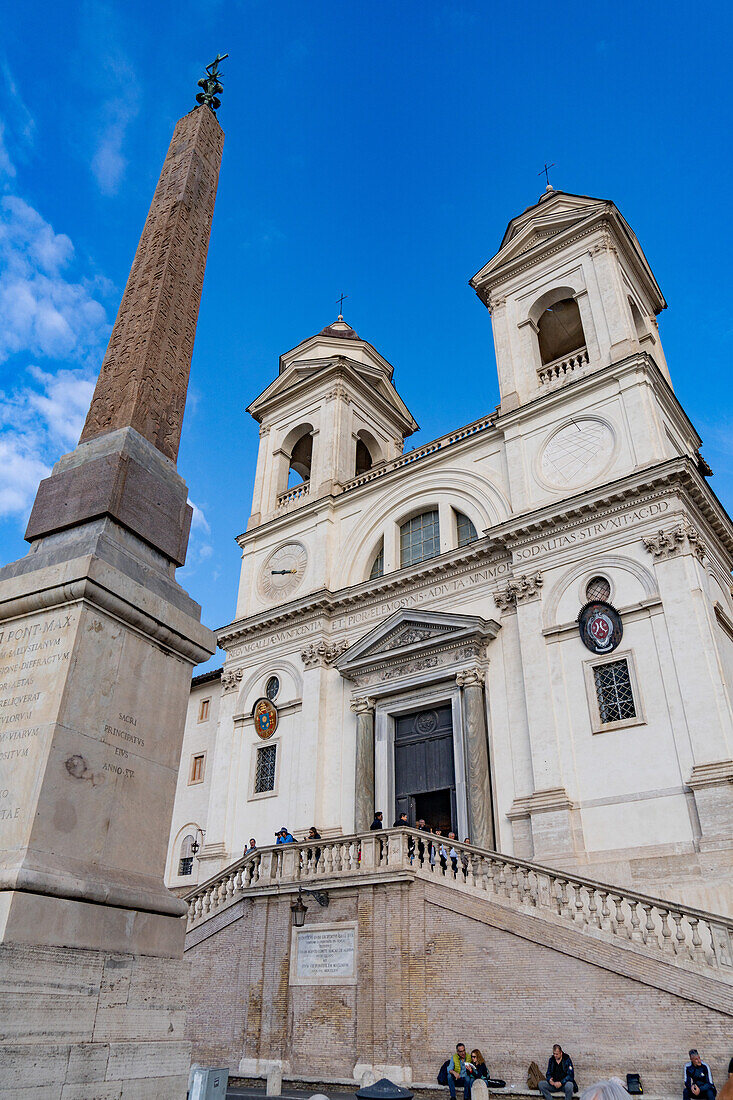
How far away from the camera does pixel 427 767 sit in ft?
66.1

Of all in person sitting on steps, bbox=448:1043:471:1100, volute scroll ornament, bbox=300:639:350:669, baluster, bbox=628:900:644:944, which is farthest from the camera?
volute scroll ornament, bbox=300:639:350:669

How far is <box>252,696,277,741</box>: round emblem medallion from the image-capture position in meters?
23.3

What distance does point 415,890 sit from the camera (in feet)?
45.6

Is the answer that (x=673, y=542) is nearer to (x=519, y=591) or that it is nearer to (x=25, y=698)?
(x=519, y=591)

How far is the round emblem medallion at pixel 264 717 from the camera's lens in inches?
919

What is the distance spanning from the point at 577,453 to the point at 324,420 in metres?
10.8

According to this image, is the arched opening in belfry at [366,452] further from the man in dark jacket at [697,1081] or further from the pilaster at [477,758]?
the man in dark jacket at [697,1081]

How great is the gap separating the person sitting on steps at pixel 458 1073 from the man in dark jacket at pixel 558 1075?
3.52 ft

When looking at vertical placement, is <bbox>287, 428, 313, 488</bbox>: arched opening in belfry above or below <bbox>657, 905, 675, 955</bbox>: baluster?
above

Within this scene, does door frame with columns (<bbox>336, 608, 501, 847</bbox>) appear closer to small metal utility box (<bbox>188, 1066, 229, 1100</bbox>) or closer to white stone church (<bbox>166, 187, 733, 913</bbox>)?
white stone church (<bbox>166, 187, 733, 913</bbox>)

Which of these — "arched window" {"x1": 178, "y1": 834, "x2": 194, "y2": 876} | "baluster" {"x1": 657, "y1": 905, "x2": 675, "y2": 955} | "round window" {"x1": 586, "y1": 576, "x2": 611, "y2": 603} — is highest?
"round window" {"x1": 586, "y1": 576, "x2": 611, "y2": 603}

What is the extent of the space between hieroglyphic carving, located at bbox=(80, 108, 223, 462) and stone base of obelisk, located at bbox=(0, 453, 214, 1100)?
5.23 feet

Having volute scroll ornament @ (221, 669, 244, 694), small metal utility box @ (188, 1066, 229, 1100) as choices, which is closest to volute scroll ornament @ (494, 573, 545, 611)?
volute scroll ornament @ (221, 669, 244, 694)

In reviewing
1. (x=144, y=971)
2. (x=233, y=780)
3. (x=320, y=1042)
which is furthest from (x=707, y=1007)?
(x=233, y=780)
